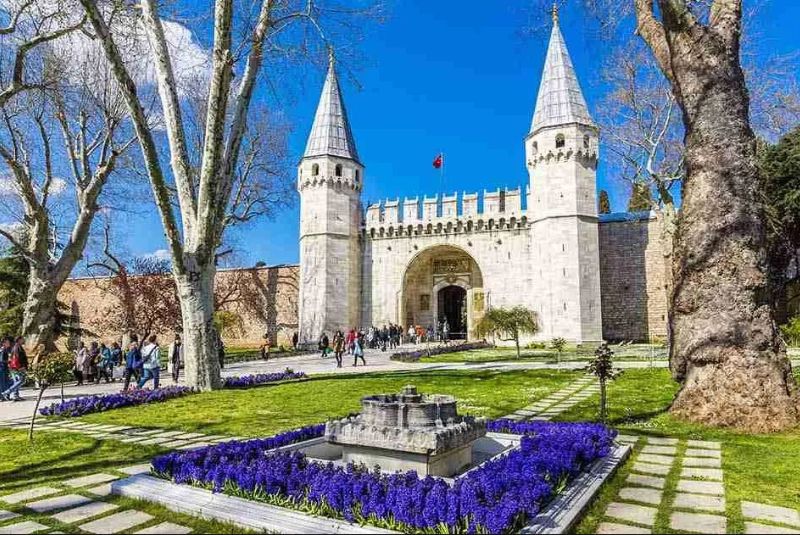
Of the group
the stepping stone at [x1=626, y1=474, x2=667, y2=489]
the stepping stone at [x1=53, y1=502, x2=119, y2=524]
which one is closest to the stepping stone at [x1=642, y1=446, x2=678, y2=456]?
the stepping stone at [x1=626, y1=474, x2=667, y2=489]

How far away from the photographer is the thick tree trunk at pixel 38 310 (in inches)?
597

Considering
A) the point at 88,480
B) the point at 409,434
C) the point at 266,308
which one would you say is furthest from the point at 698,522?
the point at 266,308

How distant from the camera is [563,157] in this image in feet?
82.9

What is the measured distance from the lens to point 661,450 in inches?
208

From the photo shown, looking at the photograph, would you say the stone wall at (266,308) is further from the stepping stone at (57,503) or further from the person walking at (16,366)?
the stepping stone at (57,503)

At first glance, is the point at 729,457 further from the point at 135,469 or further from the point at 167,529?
the point at 135,469

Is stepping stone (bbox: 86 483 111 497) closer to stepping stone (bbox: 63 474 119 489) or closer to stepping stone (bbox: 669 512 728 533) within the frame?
stepping stone (bbox: 63 474 119 489)

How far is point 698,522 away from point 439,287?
2801 centimetres

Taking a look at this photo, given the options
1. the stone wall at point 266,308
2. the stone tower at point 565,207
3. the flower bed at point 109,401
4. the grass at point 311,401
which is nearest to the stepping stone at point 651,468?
the grass at point 311,401

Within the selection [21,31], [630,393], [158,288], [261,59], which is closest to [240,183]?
[158,288]

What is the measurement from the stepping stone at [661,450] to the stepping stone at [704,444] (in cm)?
25

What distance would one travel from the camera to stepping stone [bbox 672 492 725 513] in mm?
3564

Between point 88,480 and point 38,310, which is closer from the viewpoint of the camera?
point 88,480

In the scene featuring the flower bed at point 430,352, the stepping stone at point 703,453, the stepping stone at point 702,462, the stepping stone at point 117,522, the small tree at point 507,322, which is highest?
the small tree at point 507,322
